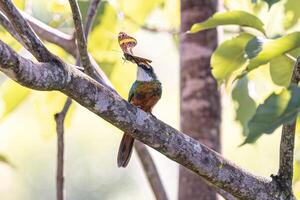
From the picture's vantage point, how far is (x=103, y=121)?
502 centimetres

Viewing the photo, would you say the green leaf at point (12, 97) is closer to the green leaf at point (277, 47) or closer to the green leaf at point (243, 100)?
the green leaf at point (243, 100)

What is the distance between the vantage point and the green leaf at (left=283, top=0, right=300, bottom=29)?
261 cm

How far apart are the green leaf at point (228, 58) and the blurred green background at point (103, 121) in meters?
0.15

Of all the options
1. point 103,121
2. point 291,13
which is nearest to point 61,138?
point 291,13

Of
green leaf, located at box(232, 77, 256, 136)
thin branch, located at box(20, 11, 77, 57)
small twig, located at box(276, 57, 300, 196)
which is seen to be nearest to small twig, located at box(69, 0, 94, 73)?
small twig, located at box(276, 57, 300, 196)

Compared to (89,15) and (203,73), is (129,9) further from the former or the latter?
(89,15)

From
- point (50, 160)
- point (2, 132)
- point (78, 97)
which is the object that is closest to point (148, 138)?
point (78, 97)

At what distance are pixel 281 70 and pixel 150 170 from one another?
54cm

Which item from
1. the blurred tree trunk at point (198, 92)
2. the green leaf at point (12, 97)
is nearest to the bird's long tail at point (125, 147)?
the blurred tree trunk at point (198, 92)

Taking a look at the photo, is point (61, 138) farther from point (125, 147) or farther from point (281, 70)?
point (281, 70)

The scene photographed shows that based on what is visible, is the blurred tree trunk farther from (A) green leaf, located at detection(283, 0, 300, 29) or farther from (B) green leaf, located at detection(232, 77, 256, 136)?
(A) green leaf, located at detection(283, 0, 300, 29)

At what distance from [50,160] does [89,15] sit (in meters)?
6.17

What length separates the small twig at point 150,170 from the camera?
2.40 m

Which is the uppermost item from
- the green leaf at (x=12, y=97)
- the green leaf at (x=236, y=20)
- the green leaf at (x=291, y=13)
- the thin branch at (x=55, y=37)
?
the green leaf at (x=291, y=13)
